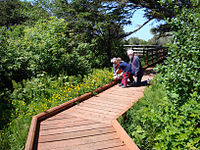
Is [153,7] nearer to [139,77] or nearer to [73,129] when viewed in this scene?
[139,77]

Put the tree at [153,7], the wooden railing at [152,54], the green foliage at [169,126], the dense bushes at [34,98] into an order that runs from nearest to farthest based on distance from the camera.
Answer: the green foliage at [169,126] → the dense bushes at [34,98] → the tree at [153,7] → the wooden railing at [152,54]

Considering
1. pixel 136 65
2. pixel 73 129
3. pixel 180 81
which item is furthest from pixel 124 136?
pixel 136 65

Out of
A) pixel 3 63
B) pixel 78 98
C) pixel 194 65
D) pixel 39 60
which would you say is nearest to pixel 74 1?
pixel 39 60

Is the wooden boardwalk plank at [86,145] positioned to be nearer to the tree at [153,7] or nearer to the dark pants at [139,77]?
the dark pants at [139,77]

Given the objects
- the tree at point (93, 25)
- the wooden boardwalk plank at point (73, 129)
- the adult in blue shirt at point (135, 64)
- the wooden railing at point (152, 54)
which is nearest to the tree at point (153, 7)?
the tree at point (93, 25)

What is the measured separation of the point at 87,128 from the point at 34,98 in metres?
2.57

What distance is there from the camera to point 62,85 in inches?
256

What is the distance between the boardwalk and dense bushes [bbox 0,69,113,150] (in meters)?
0.46

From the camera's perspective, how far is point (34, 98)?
5.61 meters

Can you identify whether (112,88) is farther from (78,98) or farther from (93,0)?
(93,0)

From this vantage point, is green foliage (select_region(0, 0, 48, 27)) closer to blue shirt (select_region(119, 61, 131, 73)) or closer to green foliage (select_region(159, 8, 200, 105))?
blue shirt (select_region(119, 61, 131, 73))

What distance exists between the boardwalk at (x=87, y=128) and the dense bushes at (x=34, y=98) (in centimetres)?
46

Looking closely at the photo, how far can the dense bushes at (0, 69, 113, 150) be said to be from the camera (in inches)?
A: 149

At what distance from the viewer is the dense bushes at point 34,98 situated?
12.4 feet
